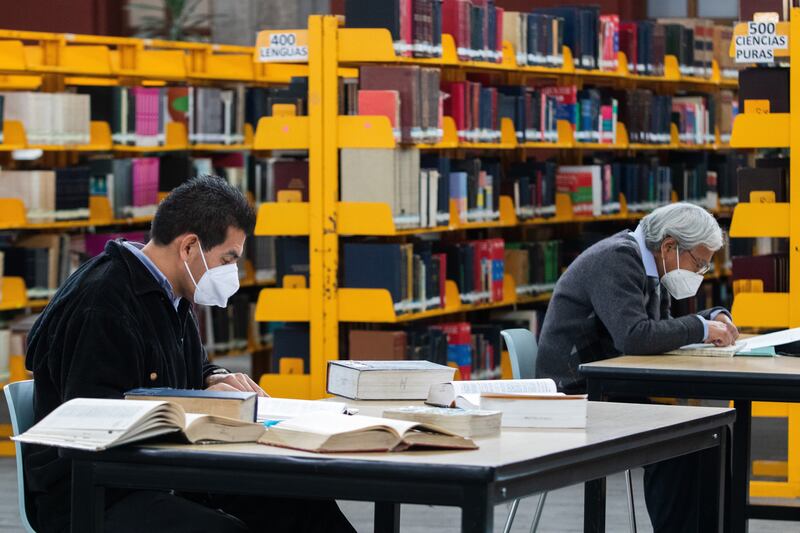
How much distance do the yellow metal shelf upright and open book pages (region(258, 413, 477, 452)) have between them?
3.94m

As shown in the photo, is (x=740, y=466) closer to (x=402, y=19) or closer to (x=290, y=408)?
A: (x=290, y=408)

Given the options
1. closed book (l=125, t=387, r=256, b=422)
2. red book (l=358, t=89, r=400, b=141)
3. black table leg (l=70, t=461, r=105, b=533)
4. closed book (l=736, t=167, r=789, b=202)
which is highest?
red book (l=358, t=89, r=400, b=141)

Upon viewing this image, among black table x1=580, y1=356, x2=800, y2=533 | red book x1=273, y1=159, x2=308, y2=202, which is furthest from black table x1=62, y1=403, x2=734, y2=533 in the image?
red book x1=273, y1=159, x2=308, y2=202

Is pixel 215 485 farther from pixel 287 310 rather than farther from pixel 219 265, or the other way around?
pixel 287 310

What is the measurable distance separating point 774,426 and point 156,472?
20.1 ft

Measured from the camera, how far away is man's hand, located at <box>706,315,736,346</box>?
4.71 m

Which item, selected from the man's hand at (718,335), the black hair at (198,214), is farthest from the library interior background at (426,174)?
the black hair at (198,214)

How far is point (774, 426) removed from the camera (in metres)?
8.20

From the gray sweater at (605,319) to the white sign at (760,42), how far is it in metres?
1.93

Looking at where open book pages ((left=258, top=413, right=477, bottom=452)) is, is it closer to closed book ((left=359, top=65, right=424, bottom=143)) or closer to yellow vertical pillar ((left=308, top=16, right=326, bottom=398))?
yellow vertical pillar ((left=308, top=16, right=326, bottom=398))

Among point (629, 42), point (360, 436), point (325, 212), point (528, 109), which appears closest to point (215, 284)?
point (360, 436)

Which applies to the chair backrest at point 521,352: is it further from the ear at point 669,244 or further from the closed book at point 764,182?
the closed book at point 764,182

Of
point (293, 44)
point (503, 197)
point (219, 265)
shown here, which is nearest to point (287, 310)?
point (293, 44)

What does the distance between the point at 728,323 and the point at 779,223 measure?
167 centimetres
